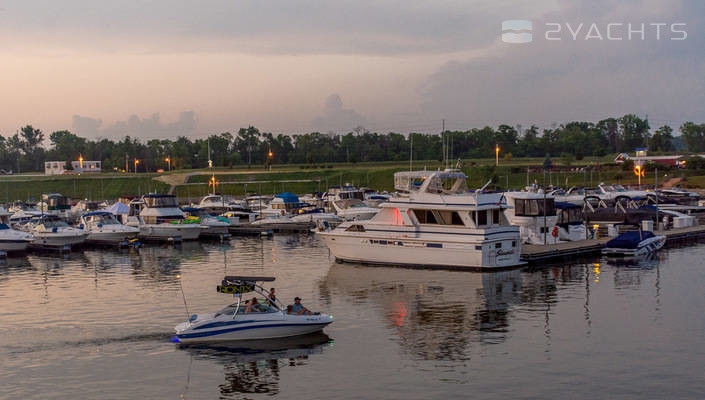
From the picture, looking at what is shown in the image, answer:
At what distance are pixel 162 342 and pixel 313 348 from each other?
622 cm

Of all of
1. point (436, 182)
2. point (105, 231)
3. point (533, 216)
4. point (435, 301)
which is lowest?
point (435, 301)

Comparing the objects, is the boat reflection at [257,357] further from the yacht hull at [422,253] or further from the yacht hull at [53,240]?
the yacht hull at [53,240]

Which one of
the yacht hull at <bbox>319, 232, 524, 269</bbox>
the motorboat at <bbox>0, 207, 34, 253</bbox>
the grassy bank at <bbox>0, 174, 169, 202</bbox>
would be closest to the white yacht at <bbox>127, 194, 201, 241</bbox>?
the motorboat at <bbox>0, 207, 34, 253</bbox>

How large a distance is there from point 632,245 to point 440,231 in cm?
1560

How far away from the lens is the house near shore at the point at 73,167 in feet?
580

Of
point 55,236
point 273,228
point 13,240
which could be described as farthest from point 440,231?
point 13,240

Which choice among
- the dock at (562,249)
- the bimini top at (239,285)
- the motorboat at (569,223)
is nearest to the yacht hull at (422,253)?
the dock at (562,249)

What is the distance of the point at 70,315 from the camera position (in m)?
35.2

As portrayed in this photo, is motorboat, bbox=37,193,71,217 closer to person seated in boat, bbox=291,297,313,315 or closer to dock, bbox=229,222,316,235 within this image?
dock, bbox=229,222,316,235

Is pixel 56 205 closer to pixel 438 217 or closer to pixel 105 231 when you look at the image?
pixel 105 231

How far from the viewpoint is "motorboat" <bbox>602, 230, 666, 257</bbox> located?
51844 mm

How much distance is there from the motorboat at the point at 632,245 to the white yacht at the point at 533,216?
14.7ft

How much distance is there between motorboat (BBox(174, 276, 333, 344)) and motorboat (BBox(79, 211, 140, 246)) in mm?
39326

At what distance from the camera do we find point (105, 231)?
65.8 metres
